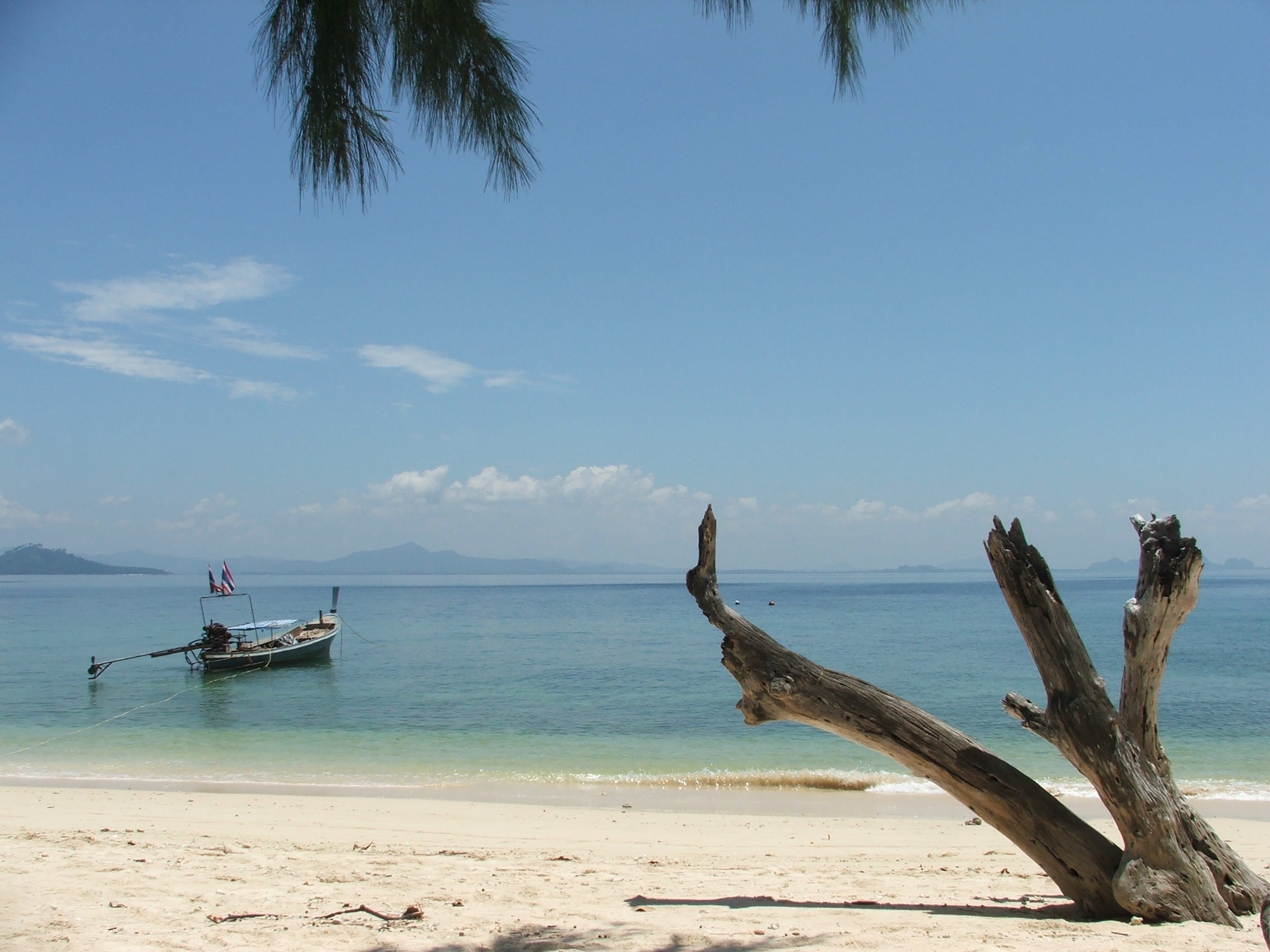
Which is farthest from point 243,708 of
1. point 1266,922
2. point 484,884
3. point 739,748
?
point 1266,922

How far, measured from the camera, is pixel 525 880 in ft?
22.5

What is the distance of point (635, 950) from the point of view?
→ 15.0 ft

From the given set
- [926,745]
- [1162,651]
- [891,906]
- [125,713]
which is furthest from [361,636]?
[1162,651]

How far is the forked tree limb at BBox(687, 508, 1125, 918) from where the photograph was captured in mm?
5258

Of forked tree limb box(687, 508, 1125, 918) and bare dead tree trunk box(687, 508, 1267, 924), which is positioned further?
forked tree limb box(687, 508, 1125, 918)

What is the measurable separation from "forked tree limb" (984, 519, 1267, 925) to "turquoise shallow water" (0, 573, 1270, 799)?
862cm

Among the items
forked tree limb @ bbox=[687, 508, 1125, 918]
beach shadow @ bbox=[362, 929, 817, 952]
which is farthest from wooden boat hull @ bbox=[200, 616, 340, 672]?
forked tree limb @ bbox=[687, 508, 1125, 918]

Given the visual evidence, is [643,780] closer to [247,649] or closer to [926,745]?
[926,745]

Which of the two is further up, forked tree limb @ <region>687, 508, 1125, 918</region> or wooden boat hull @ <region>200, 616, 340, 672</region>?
forked tree limb @ <region>687, 508, 1125, 918</region>

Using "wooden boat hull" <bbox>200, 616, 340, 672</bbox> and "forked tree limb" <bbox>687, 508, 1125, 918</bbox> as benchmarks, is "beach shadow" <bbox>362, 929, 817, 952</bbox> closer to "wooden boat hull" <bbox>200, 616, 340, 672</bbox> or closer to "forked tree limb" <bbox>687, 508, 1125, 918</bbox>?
"forked tree limb" <bbox>687, 508, 1125, 918</bbox>

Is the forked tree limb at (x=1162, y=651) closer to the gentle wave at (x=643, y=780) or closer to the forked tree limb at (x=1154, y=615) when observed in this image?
the forked tree limb at (x=1154, y=615)

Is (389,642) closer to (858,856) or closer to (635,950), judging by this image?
(858,856)

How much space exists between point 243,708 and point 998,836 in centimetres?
2157

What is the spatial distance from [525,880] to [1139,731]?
4.63 m
